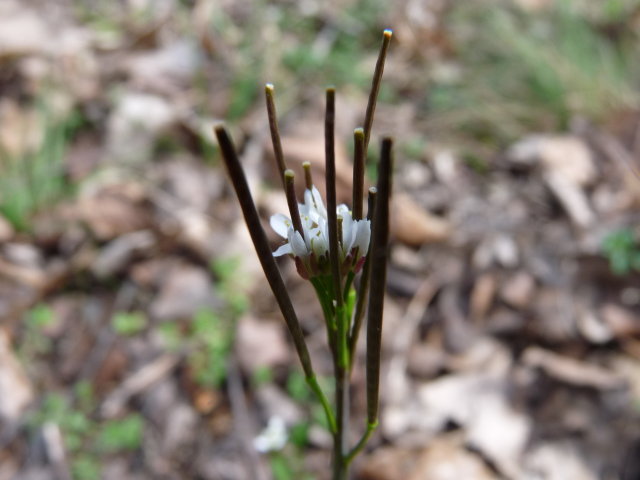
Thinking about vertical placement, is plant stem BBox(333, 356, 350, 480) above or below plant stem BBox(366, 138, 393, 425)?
below

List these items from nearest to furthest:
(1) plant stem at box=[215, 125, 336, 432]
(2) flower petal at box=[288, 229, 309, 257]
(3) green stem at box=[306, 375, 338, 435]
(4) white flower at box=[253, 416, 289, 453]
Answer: (1) plant stem at box=[215, 125, 336, 432] < (2) flower petal at box=[288, 229, 309, 257] < (3) green stem at box=[306, 375, 338, 435] < (4) white flower at box=[253, 416, 289, 453]

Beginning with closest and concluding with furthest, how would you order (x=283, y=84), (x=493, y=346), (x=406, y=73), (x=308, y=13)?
(x=493, y=346) → (x=283, y=84) → (x=406, y=73) → (x=308, y=13)

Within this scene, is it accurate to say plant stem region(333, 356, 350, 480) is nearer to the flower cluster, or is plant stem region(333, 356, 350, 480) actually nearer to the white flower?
the flower cluster

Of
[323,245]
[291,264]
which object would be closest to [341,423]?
[323,245]

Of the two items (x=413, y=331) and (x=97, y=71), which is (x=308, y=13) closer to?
(x=97, y=71)

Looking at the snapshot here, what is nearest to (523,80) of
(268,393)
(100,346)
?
(268,393)

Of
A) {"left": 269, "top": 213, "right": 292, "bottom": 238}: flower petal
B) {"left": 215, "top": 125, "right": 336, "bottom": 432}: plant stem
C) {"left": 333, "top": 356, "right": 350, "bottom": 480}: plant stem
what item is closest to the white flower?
{"left": 333, "top": 356, "right": 350, "bottom": 480}: plant stem

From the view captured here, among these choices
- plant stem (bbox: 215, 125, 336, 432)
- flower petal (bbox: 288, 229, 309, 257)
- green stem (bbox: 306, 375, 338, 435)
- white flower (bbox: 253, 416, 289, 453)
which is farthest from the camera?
white flower (bbox: 253, 416, 289, 453)

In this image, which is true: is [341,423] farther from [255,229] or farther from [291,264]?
[291,264]

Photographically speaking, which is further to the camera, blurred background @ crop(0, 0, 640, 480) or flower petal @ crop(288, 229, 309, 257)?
Result: blurred background @ crop(0, 0, 640, 480)

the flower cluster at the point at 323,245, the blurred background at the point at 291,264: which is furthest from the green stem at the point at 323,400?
the blurred background at the point at 291,264
